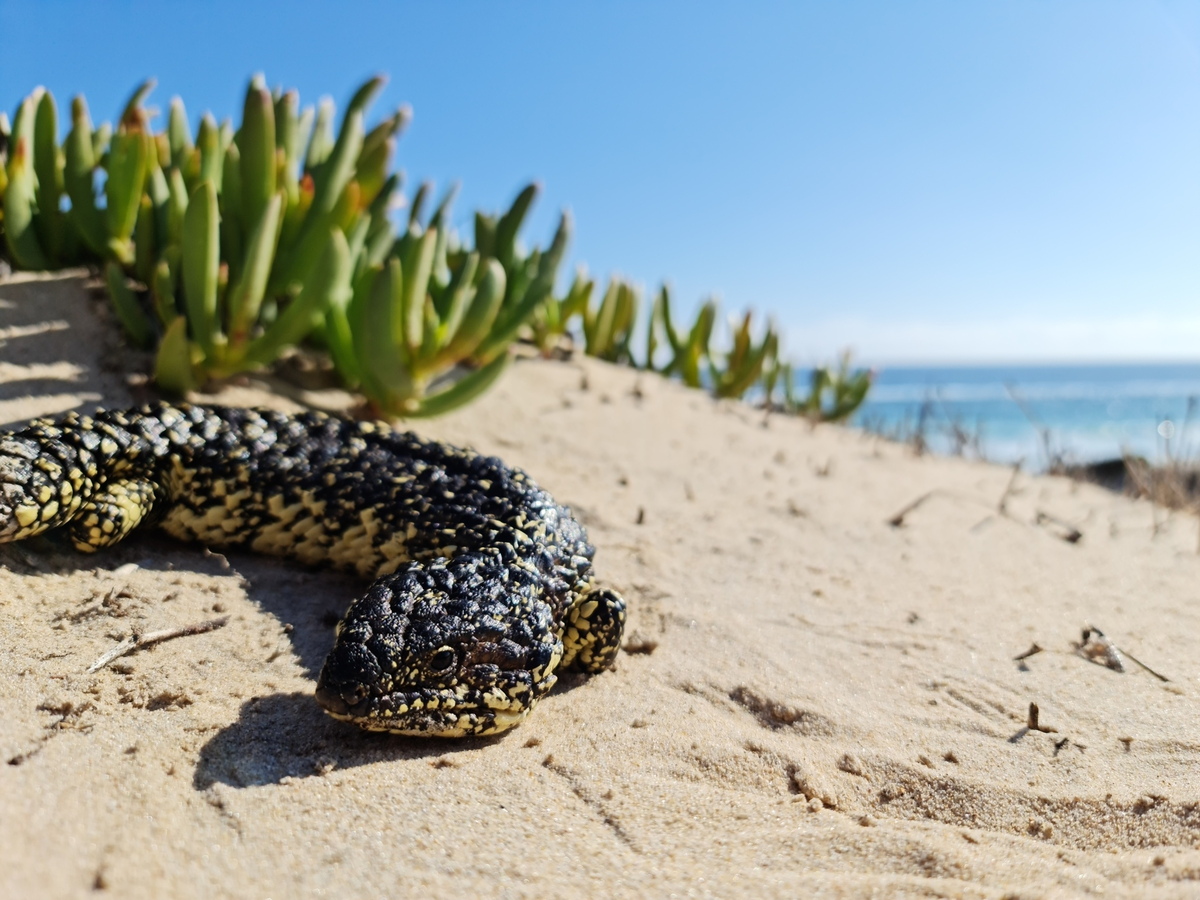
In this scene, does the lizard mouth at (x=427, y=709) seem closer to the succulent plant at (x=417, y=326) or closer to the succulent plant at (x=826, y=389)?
the succulent plant at (x=417, y=326)

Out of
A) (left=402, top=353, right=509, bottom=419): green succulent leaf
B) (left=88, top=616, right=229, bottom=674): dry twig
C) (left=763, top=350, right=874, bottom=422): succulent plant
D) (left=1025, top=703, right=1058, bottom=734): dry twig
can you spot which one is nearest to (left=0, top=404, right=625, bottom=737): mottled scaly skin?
(left=88, top=616, right=229, bottom=674): dry twig

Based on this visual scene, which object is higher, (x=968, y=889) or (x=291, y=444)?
(x=291, y=444)

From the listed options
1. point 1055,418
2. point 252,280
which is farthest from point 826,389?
point 1055,418

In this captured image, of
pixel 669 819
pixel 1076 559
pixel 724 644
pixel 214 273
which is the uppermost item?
pixel 214 273

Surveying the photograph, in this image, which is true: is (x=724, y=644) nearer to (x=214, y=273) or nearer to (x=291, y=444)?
(x=291, y=444)

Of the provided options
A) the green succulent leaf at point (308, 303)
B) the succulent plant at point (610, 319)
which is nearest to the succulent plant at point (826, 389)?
the succulent plant at point (610, 319)

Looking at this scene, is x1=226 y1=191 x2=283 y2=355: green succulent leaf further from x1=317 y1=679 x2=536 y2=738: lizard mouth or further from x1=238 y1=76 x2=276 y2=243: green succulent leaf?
x1=317 y1=679 x2=536 y2=738: lizard mouth

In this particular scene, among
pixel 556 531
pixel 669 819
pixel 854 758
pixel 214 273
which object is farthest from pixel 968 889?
pixel 214 273
